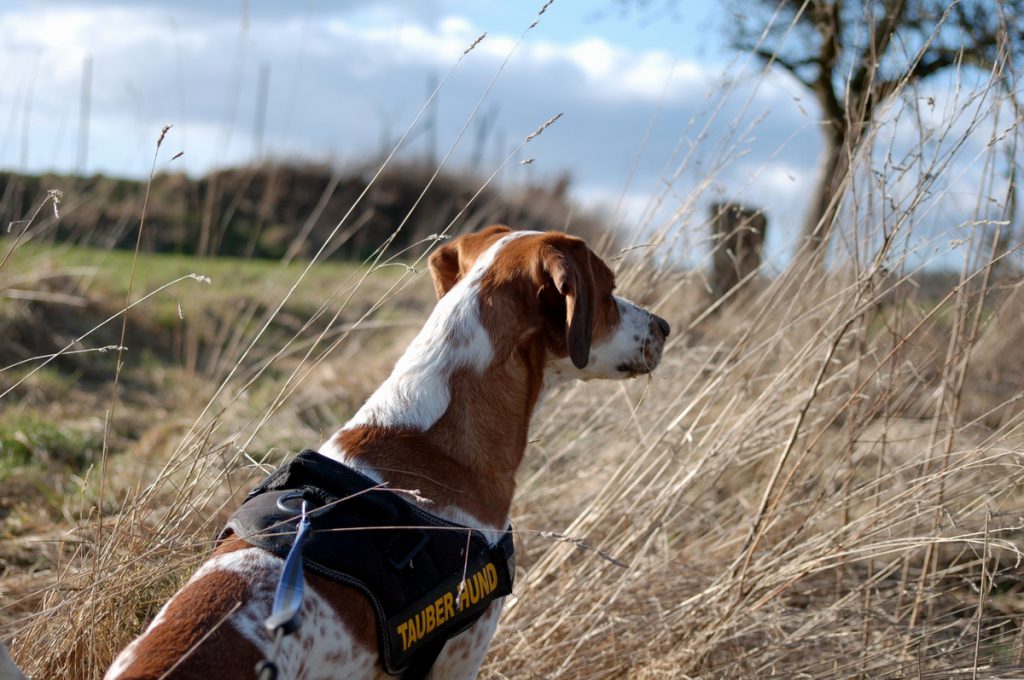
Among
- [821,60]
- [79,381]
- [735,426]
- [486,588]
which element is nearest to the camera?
[486,588]

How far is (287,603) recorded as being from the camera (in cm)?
196

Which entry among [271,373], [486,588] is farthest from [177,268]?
[486,588]

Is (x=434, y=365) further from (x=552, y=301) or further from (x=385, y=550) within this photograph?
(x=385, y=550)

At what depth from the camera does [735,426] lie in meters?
3.54

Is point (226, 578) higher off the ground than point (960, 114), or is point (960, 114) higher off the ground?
point (960, 114)

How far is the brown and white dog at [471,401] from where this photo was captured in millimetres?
2172

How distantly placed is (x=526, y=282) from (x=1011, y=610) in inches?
103

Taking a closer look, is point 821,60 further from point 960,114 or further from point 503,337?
point 503,337

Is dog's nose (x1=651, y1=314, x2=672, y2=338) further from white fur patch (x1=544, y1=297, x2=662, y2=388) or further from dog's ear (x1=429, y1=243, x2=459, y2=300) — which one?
dog's ear (x1=429, y1=243, x2=459, y2=300)

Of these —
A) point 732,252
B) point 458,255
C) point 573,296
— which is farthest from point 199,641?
point 732,252

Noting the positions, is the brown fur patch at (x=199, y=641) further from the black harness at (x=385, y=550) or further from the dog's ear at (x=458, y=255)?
the dog's ear at (x=458, y=255)

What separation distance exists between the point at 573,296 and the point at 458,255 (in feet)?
1.60

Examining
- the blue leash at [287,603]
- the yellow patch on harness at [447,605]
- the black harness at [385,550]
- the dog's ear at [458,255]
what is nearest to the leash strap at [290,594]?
the blue leash at [287,603]

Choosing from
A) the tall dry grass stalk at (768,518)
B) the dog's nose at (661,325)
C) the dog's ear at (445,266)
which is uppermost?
the dog's ear at (445,266)
